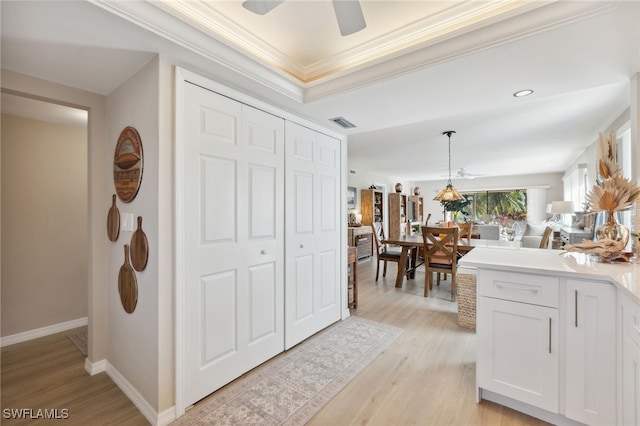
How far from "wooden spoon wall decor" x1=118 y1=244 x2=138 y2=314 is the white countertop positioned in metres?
2.15

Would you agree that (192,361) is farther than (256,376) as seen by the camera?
No

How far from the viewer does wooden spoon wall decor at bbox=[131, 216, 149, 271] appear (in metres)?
1.73

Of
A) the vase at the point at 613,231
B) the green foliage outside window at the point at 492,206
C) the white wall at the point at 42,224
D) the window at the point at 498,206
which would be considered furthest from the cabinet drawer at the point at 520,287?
the window at the point at 498,206

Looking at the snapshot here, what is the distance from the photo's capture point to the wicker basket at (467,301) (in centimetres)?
289

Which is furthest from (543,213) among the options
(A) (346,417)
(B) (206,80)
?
(B) (206,80)

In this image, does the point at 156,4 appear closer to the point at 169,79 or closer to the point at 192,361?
the point at 169,79

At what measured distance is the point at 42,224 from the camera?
9.19 feet

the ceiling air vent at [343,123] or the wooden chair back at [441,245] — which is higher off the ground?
the ceiling air vent at [343,123]

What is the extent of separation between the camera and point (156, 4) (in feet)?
4.46

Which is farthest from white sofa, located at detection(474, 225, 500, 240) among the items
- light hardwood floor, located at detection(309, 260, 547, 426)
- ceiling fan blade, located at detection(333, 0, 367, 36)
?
ceiling fan blade, located at detection(333, 0, 367, 36)

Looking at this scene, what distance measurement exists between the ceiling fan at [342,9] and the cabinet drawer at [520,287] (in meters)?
1.62

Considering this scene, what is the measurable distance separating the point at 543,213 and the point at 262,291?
31.4 ft

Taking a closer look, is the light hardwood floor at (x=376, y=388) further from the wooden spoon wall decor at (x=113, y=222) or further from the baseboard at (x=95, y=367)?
the wooden spoon wall decor at (x=113, y=222)

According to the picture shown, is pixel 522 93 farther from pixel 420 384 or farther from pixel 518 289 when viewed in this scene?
pixel 420 384
